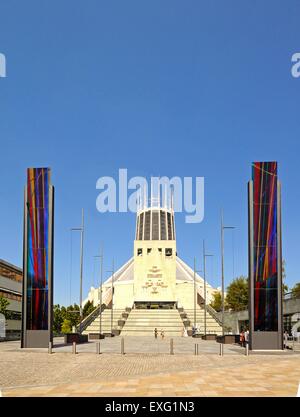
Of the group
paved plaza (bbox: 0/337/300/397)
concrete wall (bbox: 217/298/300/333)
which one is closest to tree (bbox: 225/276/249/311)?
concrete wall (bbox: 217/298/300/333)

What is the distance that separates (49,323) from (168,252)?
250 ft

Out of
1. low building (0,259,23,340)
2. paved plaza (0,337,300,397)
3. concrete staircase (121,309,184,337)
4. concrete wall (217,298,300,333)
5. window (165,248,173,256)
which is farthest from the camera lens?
window (165,248,173,256)

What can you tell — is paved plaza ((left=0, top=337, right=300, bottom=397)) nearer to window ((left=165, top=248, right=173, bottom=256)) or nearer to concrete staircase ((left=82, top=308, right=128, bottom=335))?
concrete staircase ((left=82, top=308, right=128, bottom=335))

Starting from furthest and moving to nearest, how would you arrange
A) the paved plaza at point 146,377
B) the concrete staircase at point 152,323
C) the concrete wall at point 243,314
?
1. the concrete staircase at point 152,323
2. the concrete wall at point 243,314
3. the paved plaza at point 146,377

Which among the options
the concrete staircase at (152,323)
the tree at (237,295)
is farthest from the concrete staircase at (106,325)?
the tree at (237,295)

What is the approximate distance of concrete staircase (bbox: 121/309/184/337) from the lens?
68688mm

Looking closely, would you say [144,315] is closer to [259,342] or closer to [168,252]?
[168,252]

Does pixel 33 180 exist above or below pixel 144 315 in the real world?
above

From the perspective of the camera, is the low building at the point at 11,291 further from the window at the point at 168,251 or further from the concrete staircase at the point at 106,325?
the window at the point at 168,251

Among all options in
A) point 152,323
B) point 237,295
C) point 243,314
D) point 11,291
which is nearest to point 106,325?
point 152,323

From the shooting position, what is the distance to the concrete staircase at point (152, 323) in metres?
68.7

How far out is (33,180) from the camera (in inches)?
1337
